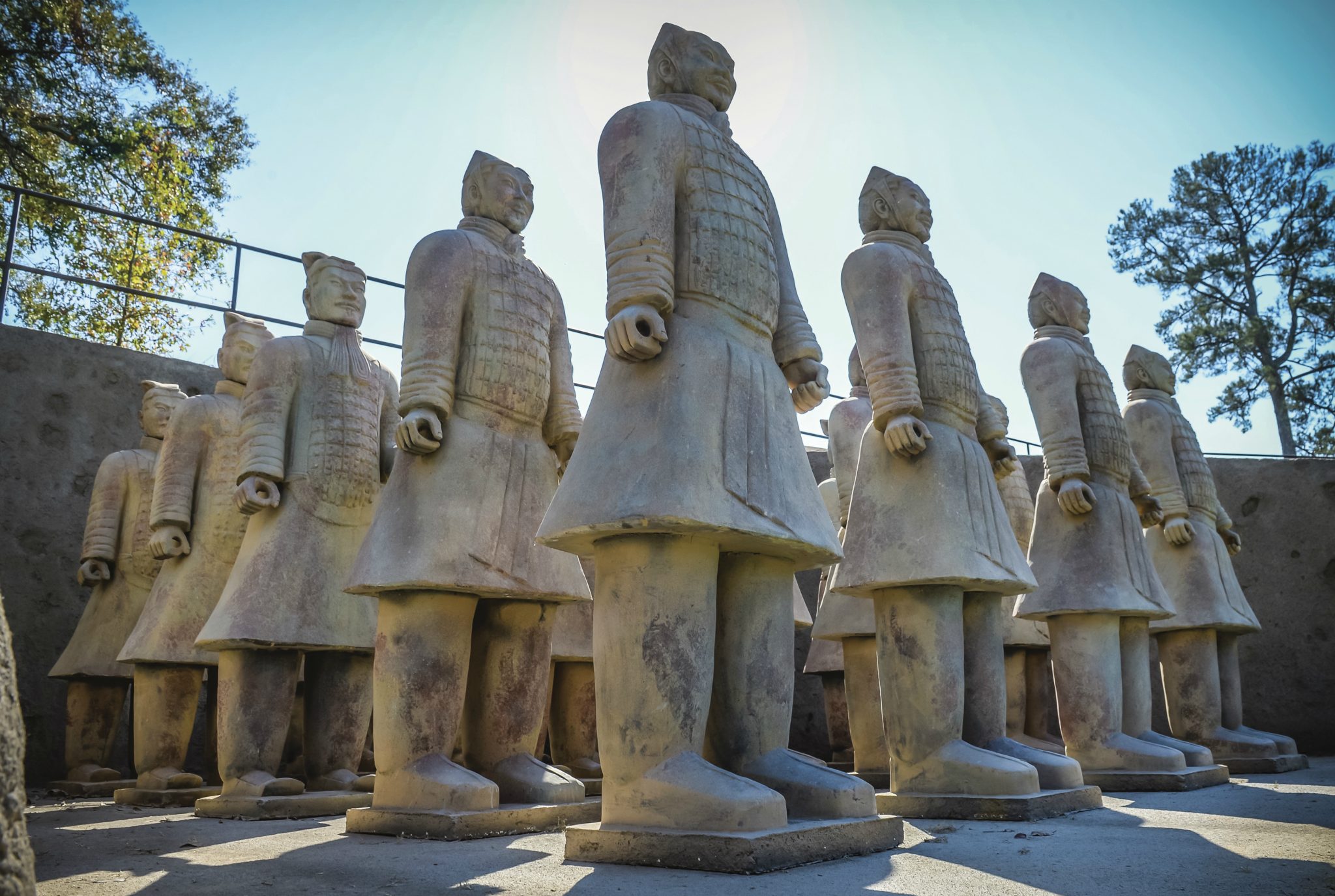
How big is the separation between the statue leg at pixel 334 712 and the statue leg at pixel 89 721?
2.14m

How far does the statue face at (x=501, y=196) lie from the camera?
4781mm

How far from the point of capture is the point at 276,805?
181 inches

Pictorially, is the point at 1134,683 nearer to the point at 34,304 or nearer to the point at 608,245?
the point at 608,245

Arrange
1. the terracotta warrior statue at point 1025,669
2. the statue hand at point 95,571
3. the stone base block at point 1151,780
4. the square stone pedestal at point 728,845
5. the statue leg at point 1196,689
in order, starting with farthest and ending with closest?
the terracotta warrior statue at point 1025,669 → the statue leg at point 1196,689 → the statue hand at point 95,571 → the stone base block at point 1151,780 → the square stone pedestal at point 728,845

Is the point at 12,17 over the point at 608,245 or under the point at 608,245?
over

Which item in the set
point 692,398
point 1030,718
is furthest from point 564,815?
point 1030,718

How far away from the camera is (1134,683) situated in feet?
20.5

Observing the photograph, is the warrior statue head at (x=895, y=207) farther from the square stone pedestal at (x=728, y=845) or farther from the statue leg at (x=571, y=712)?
the square stone pedestal at (x=728, y=845)

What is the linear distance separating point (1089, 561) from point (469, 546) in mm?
3487

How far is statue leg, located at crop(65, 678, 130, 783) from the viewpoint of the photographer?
21.9 ft

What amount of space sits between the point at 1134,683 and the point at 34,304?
1236 cm

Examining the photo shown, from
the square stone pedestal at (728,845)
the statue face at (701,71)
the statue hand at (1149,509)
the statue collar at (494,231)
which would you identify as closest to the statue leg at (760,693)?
the square stone pedestal at (728,845)

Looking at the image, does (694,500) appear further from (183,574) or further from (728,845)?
(183,574)

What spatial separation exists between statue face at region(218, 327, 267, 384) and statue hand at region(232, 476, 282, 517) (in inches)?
63.0
